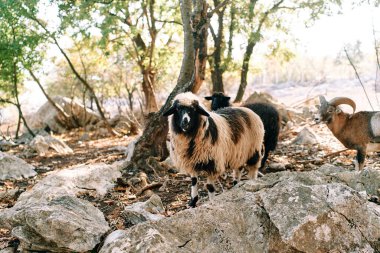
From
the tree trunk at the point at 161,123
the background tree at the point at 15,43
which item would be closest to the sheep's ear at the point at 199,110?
the tree trunk at the point at 161,123

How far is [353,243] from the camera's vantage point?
329 cm

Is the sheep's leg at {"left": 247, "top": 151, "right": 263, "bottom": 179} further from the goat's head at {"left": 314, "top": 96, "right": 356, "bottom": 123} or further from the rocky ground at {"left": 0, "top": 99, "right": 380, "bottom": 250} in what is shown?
the goat's head at {"left": 314, "top": 96, "right": 356, "bottom": 123}

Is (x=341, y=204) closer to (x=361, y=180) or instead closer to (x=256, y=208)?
(x=256, y=208)

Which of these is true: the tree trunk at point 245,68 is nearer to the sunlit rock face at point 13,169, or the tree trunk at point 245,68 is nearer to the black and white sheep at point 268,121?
the black and white sheep at point 268,121

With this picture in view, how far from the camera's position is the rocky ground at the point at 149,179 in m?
5.48

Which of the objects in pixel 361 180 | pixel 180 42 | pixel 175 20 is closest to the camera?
pixel 361 180

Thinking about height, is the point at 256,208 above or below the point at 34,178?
above

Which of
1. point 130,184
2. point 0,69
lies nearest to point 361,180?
point 130,184

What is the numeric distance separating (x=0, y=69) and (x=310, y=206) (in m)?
13.6

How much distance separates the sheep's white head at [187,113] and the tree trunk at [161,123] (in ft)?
8.96

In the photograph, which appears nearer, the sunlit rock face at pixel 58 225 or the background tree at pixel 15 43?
the sunlit rock face at pixel 58 225

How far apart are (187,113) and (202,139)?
19.3 inches

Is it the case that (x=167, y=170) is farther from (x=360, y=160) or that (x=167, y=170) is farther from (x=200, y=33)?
(x=360, y=160)

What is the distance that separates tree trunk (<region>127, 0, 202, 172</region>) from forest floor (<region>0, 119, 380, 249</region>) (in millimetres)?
641
